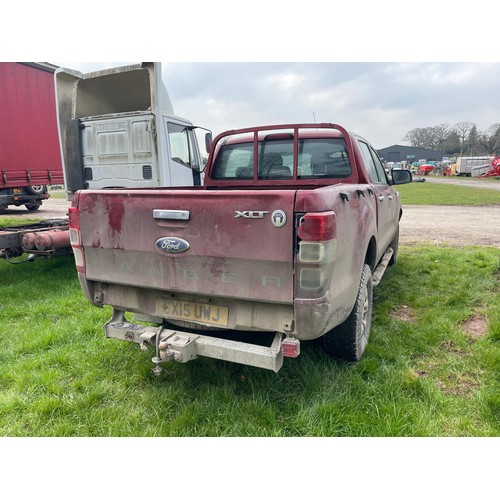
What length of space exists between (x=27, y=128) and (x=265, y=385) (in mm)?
7416

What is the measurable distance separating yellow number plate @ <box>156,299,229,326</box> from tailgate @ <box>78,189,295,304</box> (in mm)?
161

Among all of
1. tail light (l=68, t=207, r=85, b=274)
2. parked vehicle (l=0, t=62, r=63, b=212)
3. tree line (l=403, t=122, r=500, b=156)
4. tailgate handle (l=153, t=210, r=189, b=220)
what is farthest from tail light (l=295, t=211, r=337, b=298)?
tree line (l=403, t=122, r=500, b=156)

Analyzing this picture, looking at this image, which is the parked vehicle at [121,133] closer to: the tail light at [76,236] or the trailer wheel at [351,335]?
the tail light at [76,236]

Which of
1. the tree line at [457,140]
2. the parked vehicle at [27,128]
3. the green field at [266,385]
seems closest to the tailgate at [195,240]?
the green field at [266,385]

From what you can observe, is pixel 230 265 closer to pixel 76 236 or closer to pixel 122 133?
pixel 76 236

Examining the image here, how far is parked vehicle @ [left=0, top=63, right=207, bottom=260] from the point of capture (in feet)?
22.2

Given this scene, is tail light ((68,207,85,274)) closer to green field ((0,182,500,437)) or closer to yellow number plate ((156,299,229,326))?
yellow number plate ((156,299,229,326))

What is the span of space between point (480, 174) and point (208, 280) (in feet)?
157

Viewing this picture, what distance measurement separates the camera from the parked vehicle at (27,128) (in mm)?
7508

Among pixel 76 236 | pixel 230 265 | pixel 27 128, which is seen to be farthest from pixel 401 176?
pixel 27 128

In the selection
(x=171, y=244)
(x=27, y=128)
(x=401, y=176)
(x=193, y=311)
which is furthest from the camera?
(x=27, y=128)

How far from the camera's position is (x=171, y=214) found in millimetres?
2641

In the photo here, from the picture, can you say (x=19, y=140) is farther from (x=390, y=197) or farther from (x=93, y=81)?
(x=390, y=197)
